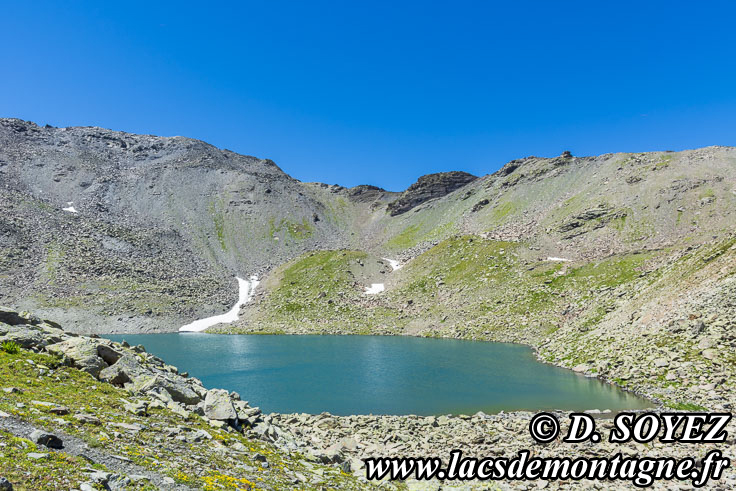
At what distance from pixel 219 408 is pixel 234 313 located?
3776 inches

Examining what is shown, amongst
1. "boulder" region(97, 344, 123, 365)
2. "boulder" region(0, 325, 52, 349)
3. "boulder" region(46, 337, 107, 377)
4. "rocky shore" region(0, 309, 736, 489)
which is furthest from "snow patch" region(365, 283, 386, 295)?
"boulder" region(0, 325, 52, 349)

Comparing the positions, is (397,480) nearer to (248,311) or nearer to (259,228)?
(248,311)

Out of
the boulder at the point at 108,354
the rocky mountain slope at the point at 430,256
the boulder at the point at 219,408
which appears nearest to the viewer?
the boulder at the point at 219,408

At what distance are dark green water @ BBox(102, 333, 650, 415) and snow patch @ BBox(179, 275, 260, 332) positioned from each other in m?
17.5

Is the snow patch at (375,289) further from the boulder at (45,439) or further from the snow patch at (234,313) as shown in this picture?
the boulder at (45,439)

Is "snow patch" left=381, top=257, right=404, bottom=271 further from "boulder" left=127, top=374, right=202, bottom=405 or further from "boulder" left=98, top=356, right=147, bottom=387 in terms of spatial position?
"boulder" left=98, top=356, right=147, bottom=387

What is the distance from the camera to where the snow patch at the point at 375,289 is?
114 m

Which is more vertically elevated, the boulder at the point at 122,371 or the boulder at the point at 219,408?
the boulder at the point at 122,371

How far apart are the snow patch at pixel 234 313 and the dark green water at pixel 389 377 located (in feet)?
57.4

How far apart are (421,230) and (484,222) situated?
29.8 m

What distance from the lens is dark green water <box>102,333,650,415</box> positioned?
3753 cm

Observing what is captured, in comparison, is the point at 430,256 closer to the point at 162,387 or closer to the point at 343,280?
the point at 343,280

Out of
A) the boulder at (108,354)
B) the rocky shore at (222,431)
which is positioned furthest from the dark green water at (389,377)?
the boulder at (108,354)

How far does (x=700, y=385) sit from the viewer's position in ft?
108
